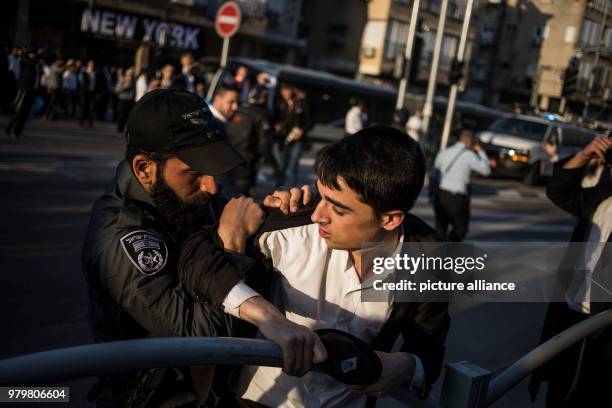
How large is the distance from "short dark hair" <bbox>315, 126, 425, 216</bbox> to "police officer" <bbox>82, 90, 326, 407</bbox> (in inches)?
8.2

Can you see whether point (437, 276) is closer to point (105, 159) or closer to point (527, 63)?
point (527, 63)

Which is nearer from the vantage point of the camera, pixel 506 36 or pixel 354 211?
pixel 354 211

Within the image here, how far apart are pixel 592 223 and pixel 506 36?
734 centimetres

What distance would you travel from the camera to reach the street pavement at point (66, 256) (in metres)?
4.23

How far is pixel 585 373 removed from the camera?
2619 millimetres

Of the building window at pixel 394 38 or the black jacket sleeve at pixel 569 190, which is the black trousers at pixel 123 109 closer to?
Result: the black jacket sleeve at pixel 569 190

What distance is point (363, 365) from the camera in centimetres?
140

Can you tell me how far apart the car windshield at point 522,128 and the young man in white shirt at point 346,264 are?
17736 mm

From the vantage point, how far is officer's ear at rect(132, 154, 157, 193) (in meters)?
1.80

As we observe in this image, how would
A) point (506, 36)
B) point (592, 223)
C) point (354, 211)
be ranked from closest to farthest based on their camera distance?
point (354, 211) < point (592, 223) < point (506, 36)

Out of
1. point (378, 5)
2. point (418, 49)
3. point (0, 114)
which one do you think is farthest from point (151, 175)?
point (378, 5)

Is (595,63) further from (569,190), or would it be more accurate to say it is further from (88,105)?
(88,105)

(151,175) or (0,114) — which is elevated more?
(151,175)

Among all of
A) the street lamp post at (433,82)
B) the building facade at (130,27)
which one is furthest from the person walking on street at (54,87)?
the street lamp post at (433,82)
